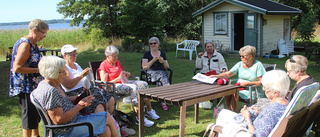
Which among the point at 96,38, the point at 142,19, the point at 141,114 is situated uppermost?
the point at 142,19

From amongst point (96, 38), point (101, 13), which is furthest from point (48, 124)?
point (101, 13)

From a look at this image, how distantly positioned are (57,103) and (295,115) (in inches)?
72.1

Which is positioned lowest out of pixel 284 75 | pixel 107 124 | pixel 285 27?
pixel 107 124

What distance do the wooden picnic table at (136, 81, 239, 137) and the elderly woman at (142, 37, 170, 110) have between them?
4.08 feet

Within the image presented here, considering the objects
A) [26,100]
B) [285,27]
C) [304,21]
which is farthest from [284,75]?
[304,21]

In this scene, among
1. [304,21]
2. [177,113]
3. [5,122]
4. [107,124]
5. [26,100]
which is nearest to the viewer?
[107,124]

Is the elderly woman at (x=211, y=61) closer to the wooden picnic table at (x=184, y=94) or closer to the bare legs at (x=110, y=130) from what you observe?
the wooden picnic table at (x=184, y=94)

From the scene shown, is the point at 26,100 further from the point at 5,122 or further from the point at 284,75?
the point at 284,75

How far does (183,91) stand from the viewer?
10.7ft

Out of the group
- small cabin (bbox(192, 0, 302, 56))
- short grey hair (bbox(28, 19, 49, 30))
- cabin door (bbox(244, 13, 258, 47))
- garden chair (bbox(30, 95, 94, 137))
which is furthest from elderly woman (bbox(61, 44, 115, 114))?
cabin door (bbox(244, 13, 258, 47))

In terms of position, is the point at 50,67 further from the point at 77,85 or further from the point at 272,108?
the point at 272,108

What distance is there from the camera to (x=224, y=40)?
1260cm

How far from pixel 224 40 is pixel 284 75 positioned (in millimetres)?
10559

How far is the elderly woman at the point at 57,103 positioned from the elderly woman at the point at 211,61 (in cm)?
268
